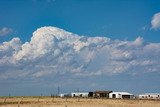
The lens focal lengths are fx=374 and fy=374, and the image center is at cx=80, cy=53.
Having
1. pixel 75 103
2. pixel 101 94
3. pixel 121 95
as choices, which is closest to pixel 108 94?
pixel 101 94

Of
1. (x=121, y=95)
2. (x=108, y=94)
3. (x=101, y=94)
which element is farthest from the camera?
(x=101, y=94)

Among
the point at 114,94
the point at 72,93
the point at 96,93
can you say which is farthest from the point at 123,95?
the point at 72,93

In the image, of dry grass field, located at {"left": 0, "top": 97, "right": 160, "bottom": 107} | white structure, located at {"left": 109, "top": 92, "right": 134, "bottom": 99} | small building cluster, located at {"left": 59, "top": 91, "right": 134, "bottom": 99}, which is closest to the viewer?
dry grass field, located at {"left": 0, "top": 97, "right": 160, "bottom": 107}

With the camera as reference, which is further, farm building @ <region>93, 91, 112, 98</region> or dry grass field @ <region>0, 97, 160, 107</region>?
farm building @ <region>93, 91, 112, 98</region>

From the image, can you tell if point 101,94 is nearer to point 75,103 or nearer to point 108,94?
point 108,94

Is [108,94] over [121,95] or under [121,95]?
over

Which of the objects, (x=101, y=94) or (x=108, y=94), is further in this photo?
(x=101, y=94)

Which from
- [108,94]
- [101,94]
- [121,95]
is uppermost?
[101,94]

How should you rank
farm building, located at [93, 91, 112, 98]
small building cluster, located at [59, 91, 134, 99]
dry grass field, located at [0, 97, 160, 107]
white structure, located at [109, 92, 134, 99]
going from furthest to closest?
farm building, located at [93, 91, 112, 98] → white structure, located at [109, 92, 134, 99] → small building cluster, located at [59, 91, 134, 99] → dry grass field, located at [0, 97, 160, 107]

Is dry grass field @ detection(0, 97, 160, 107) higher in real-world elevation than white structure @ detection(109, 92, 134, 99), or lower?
lower

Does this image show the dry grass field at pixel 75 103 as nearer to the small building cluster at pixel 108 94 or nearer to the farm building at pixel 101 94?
the small building cluster at pixel 108 94

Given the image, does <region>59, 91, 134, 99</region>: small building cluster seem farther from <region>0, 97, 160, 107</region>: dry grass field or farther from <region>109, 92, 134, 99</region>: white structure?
<region>0, 97, 160, 107</region>: dry grass field

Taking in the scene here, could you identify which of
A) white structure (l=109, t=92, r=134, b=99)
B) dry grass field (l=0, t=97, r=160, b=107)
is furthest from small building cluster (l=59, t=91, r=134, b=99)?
dry grass field (l=0, t=97, r=160, b=107)

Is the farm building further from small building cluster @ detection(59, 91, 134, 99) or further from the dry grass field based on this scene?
the dry grass field
